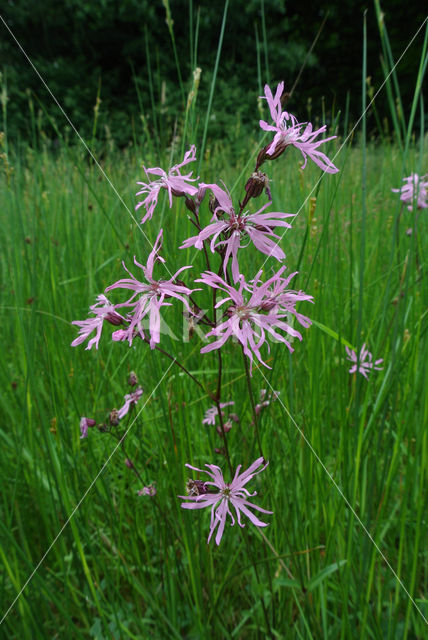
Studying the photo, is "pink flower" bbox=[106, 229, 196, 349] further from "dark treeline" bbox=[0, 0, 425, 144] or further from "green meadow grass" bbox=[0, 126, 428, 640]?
"dark treeline" bbox=[0, 0, 425, 144]

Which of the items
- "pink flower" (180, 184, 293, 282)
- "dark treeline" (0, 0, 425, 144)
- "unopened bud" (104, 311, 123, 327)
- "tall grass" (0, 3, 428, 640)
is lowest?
"tall grass" (0, 3, 428, 640)

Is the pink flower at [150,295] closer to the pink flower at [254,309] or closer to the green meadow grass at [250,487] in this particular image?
the pink flower at [254,309]

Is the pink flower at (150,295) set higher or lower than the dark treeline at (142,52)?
lower

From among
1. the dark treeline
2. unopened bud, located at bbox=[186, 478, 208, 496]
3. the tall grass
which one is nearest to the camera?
unopened bud, located at bbox=[186, 478, 208, 496]

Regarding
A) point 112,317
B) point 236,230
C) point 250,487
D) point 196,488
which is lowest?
point 250,487

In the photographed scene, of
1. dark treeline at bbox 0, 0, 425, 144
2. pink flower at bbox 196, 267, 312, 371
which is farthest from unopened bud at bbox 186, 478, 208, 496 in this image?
dark treeline at bbox 0, 0, 425, 144

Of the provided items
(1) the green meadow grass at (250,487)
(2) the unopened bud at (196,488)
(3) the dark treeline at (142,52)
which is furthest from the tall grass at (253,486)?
(3) the dark treeline at (142,52)

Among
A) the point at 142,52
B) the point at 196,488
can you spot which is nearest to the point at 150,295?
the point at 196,488

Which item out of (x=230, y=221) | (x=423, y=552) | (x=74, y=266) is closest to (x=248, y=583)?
(x=423, y=552)

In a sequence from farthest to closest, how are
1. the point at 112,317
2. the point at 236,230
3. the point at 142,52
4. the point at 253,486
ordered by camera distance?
the point at 142,52, the point at 253,486, the point at 112,317, the point at 236,230

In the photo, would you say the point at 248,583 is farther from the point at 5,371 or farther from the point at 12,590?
the point at 5,371

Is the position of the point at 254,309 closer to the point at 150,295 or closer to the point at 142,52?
the point at 150,295

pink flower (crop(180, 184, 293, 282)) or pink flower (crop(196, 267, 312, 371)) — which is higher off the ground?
pink flower (crop(180, 184, 293, 282))

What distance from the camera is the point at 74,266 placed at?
5.93ft
